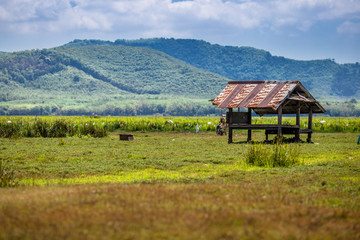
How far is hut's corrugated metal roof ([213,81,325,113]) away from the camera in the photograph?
1065 inches

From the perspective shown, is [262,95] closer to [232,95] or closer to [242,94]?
[242,94]

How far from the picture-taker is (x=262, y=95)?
2783 centimetres

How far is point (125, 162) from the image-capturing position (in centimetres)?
1786

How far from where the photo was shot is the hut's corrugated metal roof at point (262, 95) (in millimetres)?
27047

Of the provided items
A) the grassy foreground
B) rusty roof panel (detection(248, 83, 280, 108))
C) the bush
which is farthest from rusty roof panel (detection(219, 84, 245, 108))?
the grassy foreground

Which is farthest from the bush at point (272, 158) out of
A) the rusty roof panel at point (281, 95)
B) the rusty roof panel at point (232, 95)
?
the rusty roof panel at point (232, 95)

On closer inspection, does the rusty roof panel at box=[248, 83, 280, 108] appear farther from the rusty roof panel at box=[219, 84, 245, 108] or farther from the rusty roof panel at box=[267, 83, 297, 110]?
the rusty roof panel at box=[219, 84, 245, 108]

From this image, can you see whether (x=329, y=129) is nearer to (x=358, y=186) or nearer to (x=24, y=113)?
(x=358, y=186)

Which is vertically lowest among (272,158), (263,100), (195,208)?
(272,158)

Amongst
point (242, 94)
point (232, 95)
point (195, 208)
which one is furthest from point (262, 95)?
point (195, 208)

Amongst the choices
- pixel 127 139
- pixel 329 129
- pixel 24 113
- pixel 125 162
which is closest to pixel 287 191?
pixel 125 162

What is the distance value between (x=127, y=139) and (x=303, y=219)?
974 inches

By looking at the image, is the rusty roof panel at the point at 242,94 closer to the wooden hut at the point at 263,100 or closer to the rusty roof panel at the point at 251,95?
the wooden hut at the point at 263,100

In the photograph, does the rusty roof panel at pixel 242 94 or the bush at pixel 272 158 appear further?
the rusty roof panel at pixel 242 94
